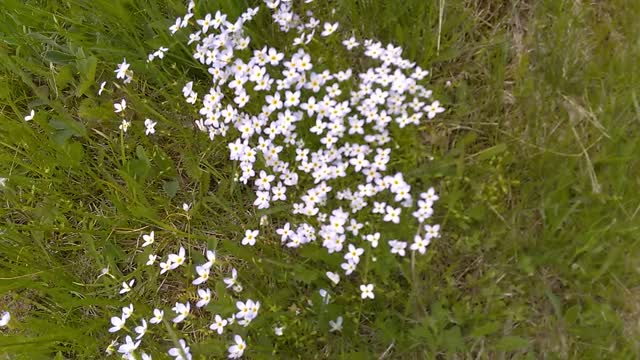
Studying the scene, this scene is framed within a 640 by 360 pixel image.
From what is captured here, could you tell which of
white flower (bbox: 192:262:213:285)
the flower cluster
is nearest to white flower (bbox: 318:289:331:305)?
the flower cluster

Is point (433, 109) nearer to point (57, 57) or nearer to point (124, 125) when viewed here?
point (124, 125)

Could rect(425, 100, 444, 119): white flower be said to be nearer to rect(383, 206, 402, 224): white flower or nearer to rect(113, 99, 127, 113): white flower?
rect(383, 206, 402, 224): white flower

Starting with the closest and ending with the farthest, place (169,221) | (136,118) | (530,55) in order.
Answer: (530,55)
(169,221)
(136,118)

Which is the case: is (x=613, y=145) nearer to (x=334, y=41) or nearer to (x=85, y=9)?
(x=334, y=41)

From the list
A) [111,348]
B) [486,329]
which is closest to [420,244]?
[486,329]

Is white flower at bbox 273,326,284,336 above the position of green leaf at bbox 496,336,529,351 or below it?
above

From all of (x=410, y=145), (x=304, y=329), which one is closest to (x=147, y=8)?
(x=410, y=145)
